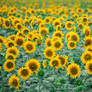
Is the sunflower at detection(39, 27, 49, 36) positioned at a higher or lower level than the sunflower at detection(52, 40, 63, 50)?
higher

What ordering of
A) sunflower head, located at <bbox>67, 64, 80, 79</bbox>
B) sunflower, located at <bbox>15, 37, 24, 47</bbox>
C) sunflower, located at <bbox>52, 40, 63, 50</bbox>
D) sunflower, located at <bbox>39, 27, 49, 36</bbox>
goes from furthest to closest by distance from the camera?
sunflower, located at <bbox>39, 27, 49, 36</bbox>
sunflower, located at <bbox>15, 37, 24, 47</bbox>
sunflower, located at <bbox>52, 40, 63, 50</bbox>
sunflower head, located at <bbox>67, 64, 80, 79</bbox>

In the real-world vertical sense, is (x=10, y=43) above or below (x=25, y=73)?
above

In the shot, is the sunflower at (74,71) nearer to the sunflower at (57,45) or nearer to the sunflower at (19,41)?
the sunflower at (57,45)

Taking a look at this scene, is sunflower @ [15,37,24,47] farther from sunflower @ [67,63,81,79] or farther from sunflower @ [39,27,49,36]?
sunflower @ [67,63,81,79]

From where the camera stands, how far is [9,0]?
12.1 m

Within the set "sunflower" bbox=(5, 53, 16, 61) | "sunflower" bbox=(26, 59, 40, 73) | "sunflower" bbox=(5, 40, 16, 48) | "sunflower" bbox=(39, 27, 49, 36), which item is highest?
"sunflower" bbox=(39, 27, 49, 36)

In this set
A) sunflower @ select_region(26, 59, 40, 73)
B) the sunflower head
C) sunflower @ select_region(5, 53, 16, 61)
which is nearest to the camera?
the sunflower head

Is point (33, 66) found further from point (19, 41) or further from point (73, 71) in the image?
point (19, 41)

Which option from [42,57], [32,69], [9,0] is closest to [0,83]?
[32,69]

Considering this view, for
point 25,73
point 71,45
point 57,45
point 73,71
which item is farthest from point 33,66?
point 71,45

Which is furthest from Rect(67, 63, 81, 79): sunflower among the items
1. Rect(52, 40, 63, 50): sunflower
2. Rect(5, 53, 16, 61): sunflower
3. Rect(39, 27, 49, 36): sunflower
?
Rect(39, 27, 49, 36): sunflower

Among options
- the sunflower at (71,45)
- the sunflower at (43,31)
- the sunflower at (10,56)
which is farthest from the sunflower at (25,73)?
the sunflower at (43,31)

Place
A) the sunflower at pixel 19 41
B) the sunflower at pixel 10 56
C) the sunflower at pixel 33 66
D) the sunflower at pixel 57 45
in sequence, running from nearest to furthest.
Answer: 1. the sunflower at pixel 33 66
2. the sunflower at pixel 10 56
3. the sunflower at pixel 57 45
4. the sunflower at pixel 19 41

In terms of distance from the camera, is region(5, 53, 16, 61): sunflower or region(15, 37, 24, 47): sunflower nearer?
region(5, 53, 16, 61): sunflower
